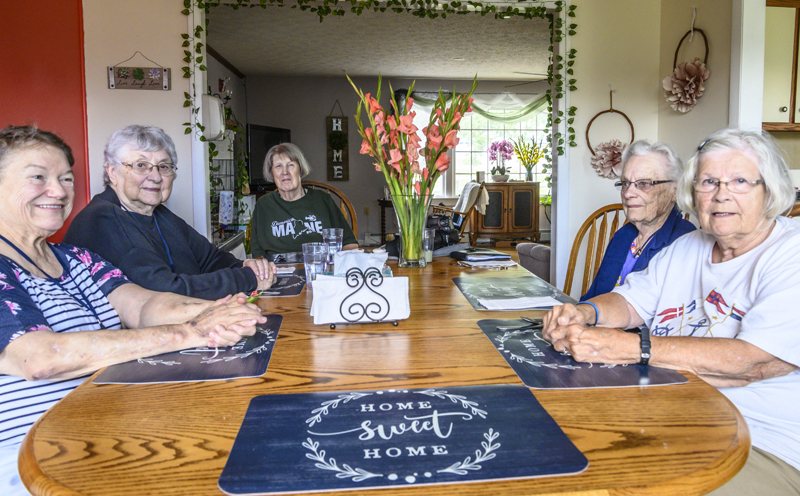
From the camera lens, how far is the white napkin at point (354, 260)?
1740mm

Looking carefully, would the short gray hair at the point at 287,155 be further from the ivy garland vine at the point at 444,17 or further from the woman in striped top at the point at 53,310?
the woman in striped top at the point at 53,310

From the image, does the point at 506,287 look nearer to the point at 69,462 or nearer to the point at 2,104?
the point at 69,462

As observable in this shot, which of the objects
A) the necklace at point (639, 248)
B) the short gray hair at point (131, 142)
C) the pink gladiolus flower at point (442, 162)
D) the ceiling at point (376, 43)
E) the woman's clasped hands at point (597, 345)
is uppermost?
the ceiling at point (376, 43)

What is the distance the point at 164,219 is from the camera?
1968 mm

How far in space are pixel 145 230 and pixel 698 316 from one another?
64.7 inches

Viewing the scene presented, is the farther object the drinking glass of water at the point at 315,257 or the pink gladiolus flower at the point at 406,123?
the pink gladiolus flower at the point at 406,123

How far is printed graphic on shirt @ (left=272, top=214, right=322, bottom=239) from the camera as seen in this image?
295 cm

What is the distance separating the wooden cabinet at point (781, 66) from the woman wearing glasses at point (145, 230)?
10.7 ft

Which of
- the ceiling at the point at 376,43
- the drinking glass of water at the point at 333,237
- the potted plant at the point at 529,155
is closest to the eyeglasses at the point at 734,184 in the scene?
the drinking glass of water at the point at 333,237

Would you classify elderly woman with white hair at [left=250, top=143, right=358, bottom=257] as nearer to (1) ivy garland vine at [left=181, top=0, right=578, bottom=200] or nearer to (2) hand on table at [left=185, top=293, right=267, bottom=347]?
(1) ivy garland vine at [left=181, top=0, right=578, bottom=200]

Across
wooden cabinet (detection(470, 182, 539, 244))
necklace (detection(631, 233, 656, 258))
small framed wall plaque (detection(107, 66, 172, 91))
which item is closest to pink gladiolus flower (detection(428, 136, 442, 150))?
necklace (detection(631, 233, 656, 258))

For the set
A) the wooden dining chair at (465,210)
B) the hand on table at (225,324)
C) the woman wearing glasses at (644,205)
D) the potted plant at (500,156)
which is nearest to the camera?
the hand on table at (225,324)

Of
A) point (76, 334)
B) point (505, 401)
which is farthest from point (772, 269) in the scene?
point (76, 334)

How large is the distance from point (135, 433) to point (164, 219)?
1.37 m
